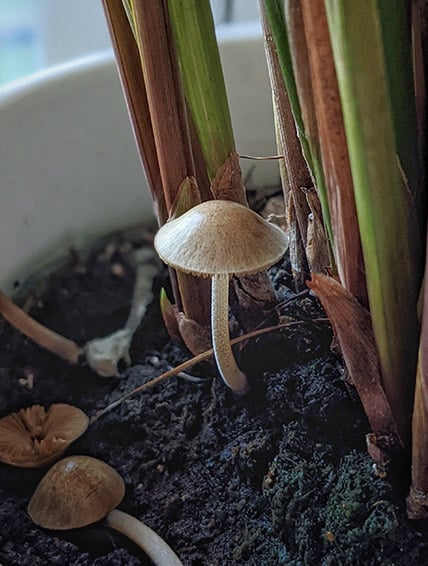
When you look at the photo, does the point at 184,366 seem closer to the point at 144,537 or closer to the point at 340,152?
the point at 144,537

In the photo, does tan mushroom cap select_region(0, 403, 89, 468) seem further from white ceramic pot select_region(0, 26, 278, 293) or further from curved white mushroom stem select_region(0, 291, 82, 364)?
white ceramic pot select_region(0, 26, 278, 293)

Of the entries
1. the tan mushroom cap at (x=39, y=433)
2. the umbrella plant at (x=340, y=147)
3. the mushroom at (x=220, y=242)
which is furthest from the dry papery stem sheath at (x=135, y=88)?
the tan mushroom cap at (x=39, y=433)

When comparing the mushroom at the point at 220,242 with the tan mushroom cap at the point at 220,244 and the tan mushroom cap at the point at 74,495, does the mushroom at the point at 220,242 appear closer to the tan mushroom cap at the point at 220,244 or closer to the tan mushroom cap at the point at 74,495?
the tan mushroom cap at the point at 220,244

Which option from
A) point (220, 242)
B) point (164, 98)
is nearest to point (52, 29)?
point (164, 98)

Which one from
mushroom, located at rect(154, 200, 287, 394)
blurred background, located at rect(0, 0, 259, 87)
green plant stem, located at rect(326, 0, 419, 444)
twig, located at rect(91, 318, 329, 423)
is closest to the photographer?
green plant stem, located at rect(326, 0, 419, 444)

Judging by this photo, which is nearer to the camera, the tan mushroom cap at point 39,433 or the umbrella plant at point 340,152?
the umbrella plant at point 340,152

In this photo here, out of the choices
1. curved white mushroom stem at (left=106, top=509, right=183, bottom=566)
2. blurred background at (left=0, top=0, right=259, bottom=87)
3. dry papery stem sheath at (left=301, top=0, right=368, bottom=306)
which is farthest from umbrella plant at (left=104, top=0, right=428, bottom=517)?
blurred background at (left=0, top=0, right=259, bottom=87)
